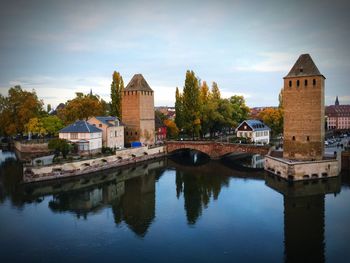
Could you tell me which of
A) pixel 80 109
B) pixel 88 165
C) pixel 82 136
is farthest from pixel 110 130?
pixel 80 109

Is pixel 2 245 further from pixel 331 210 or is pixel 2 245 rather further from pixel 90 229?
pixel 331 210

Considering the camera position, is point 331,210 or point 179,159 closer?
point 331,210

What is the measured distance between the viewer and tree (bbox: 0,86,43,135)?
58.7m

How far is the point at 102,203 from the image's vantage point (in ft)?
91.9

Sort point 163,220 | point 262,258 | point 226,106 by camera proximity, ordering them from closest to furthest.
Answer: point 262,258, point 163,220, point 226,106

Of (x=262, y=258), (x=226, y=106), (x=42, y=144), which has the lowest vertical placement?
(x=262, y=258)

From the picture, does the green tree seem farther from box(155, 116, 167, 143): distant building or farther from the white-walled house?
the white-walled house

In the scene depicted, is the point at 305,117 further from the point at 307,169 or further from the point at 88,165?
the point at 88,165

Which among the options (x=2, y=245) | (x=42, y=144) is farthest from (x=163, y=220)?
(x=42, y=144)

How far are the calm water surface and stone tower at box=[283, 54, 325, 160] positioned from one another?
4.50m

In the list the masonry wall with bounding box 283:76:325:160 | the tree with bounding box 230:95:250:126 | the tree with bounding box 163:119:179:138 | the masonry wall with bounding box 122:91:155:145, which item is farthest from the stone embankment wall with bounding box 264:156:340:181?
the tree with bounding box 230:95:250:126

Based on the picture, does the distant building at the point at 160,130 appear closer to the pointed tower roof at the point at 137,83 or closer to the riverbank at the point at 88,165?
the riverbank at the point at 88,165

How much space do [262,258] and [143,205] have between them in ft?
40.2

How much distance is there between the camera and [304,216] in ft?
79.6
